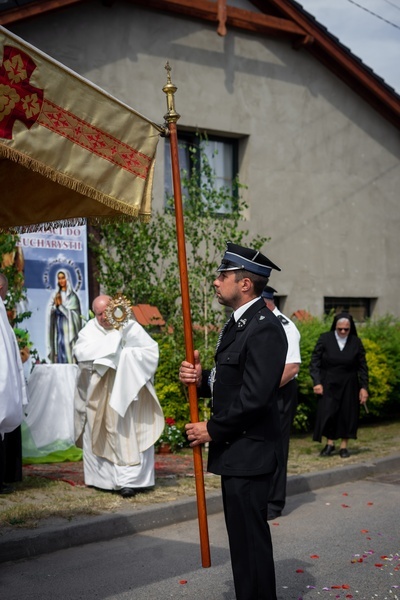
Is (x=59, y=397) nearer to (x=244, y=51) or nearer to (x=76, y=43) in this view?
(x=76, y=43)

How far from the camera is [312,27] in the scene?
16.8m

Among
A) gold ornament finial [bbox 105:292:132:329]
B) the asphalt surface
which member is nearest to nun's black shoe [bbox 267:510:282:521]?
the asphalt surface

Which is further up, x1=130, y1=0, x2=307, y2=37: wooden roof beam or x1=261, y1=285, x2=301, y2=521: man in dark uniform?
x1=130, y1=0, x2=307, y2=37: wooden roof beam

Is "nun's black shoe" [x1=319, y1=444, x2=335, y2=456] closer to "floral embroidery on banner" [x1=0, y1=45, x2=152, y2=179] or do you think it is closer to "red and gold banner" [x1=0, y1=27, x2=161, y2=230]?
"red and gold banner" [x1=0, y1=27, x2=161, y2=230]

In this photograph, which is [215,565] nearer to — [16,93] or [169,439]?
[16,93]

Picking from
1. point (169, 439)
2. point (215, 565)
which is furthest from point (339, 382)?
point (215, 565)

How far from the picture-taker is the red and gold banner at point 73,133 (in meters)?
4.70

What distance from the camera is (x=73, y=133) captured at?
4.98 metres

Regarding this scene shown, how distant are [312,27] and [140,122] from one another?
1244cm

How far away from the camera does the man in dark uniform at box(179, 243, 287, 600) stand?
468cm

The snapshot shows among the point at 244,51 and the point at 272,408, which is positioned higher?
the point at 244,51

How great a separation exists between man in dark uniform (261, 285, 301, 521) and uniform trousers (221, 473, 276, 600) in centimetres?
327

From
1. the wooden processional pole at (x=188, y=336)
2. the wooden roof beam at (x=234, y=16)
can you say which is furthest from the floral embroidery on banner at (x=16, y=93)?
the wooden roof beam at (x=234, y=16)

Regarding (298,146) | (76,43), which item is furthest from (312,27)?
(76,43)
